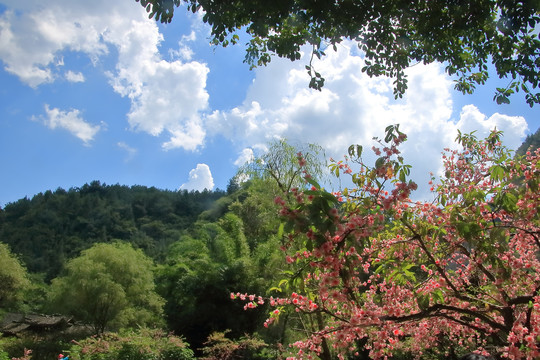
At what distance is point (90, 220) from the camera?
41.6 metres

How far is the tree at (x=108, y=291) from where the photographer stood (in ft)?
49.6

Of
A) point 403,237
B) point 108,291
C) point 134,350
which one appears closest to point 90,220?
point 108,291

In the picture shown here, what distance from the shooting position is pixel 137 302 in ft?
53.7

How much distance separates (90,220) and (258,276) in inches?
1364

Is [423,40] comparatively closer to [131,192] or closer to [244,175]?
[244,175]

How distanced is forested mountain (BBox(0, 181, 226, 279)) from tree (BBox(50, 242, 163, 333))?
13.3 meters

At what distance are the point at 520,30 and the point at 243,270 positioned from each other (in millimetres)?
11656

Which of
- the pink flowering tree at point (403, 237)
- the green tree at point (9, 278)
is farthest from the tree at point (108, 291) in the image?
the pink flowering tree at point (403, 237)

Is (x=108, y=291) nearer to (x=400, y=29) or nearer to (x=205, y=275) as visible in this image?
(x=205, y=275)

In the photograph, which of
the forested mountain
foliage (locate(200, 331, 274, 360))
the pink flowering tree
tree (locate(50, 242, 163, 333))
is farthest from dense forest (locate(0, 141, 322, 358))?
the forested mountain

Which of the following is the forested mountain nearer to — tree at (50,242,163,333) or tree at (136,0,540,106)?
tree at (50,242,163,333)

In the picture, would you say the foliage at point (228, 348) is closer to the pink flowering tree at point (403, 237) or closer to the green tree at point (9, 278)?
the pink flowering tree at point (403, 237)

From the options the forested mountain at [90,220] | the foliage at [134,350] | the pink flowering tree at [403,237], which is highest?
the forested mountain at [90,220]

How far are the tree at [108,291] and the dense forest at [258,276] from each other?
0.05 metres
